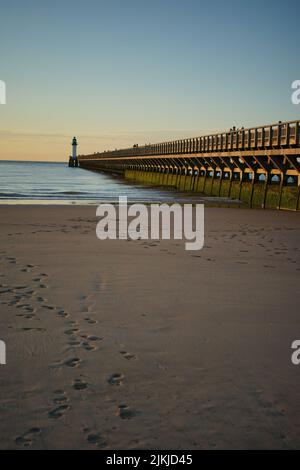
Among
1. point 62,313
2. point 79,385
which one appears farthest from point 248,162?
point 79,385

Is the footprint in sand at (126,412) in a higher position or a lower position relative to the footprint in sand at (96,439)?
higher

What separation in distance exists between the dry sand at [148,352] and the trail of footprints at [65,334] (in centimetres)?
1

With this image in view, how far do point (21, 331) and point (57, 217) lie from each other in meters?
12.9

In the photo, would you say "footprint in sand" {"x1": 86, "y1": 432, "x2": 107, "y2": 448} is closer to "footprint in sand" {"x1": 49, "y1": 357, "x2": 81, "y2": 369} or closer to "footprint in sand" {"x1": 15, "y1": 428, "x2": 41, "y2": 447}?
"footprint in sand" {"x1": 15, "y1": 428, "x2": 41, "y2": 447}

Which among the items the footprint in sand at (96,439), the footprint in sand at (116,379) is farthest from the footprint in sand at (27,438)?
the footprint in sand at (116,379)

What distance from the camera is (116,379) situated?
4.18 meters

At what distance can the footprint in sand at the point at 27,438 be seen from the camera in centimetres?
323

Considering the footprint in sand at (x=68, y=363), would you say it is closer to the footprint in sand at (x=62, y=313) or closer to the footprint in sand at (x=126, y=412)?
the footprint in sand at (x=126, y=412)

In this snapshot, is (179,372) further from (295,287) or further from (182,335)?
(295,287)

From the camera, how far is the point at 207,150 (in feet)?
110

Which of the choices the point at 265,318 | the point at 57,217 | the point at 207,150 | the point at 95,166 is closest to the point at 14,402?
the point at 265,318

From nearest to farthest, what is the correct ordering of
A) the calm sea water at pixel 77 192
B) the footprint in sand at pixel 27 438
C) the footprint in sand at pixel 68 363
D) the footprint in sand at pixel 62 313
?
1. the footprint in sand at pixel 27 438
2. the footprint in sand at pixel 68 363
3. the footprint in sand at pixel 62 313
4. the calm sea water at pixel 77 192

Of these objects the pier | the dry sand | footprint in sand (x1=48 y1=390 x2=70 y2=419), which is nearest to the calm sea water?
the pier

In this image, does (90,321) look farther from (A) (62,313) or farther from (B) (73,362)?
(B) (73,362)
